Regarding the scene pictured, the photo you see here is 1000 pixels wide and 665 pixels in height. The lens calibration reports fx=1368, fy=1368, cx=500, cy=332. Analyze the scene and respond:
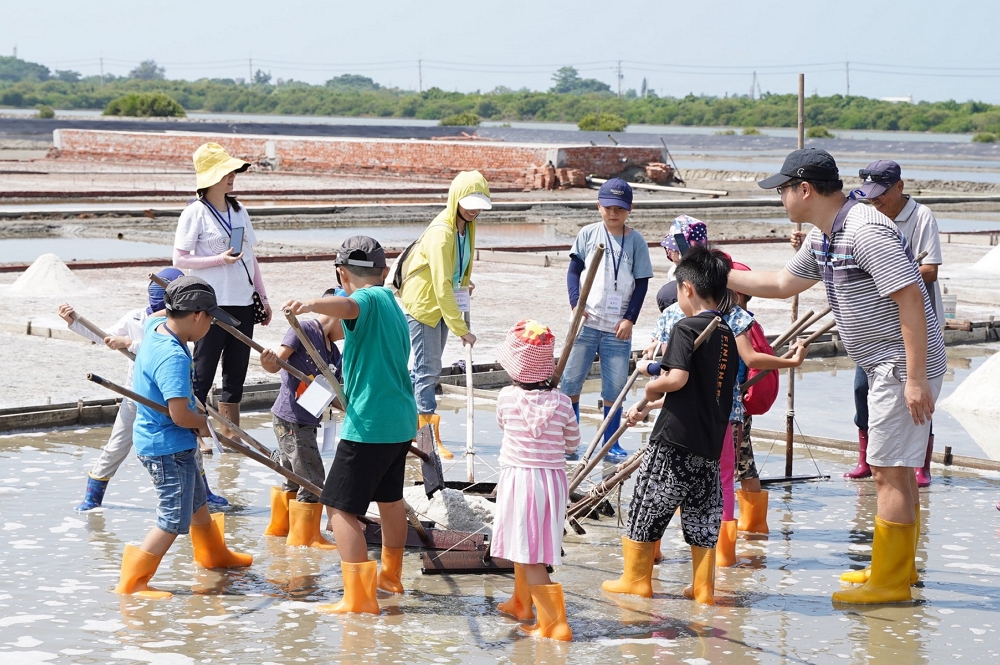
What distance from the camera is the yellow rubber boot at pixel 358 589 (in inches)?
209

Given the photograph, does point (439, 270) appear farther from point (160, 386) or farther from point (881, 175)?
point (160, 386)

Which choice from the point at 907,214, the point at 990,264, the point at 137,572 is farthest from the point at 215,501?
the point at 990,264

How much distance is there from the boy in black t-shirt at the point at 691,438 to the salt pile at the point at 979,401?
4.38m

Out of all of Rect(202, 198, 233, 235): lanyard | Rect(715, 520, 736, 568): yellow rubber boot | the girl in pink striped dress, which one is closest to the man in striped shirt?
Rect(715, 520, 736, 568): yellow rubber boot

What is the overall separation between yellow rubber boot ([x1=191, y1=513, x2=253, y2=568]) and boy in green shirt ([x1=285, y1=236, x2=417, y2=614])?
2.15 feet

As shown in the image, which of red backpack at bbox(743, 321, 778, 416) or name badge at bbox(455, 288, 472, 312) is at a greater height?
name badge at bbox(455, 288, 472, 312)

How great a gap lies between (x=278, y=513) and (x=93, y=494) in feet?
3.28

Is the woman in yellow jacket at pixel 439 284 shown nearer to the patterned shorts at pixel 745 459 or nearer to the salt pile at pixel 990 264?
the patterned shorts at pixel 745 459

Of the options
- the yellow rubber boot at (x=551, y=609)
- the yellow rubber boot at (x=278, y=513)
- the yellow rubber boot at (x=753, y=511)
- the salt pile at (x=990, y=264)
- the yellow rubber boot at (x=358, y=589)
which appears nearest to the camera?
the yellow rubber boot at (x=551, y=609)

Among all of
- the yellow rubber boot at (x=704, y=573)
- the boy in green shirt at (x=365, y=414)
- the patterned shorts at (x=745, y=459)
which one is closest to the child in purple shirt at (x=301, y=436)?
the boy in green shirt at (x=365, y=414)

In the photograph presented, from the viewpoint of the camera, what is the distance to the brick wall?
36406 mm

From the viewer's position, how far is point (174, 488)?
5.51 m

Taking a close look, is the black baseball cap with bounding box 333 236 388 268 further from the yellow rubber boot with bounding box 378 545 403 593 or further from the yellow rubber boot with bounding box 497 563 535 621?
the yellow rubber boot with bounding box 497 563 535 621

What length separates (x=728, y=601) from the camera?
18.4 ft
